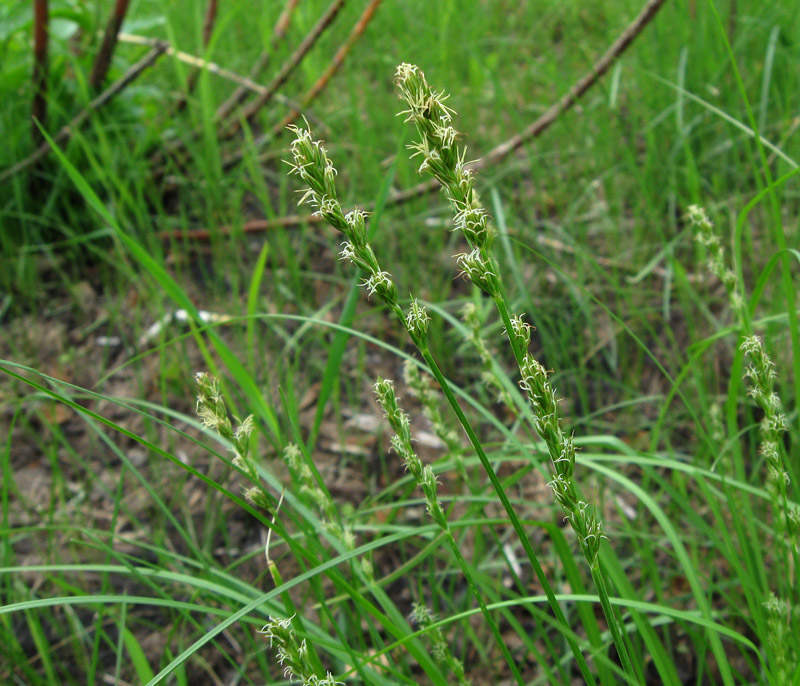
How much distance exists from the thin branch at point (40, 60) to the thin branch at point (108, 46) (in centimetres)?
17

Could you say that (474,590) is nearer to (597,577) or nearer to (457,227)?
(597,577)

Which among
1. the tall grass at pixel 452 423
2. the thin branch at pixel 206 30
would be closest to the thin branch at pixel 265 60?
the thin branch at pixel 206 30

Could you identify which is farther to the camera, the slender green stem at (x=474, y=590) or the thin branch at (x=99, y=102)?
the thin branch at (x=99, y=102)

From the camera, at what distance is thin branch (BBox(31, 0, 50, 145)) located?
2.30 m

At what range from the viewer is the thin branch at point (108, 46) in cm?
232

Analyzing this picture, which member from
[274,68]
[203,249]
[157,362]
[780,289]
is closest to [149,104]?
[274,68]

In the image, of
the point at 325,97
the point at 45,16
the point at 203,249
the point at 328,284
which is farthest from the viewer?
the point at 325,97

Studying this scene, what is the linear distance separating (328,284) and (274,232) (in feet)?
0.99

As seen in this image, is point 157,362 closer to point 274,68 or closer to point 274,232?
point 274,232

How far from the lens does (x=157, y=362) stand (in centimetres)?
234

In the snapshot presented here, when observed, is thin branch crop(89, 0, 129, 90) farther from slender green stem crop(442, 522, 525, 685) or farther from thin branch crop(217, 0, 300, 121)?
slender green stem crop(442, 522, 525, 685)

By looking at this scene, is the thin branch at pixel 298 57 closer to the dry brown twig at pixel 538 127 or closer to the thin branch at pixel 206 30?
the thin branch at pixel 206 30

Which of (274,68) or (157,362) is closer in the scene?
(157,362)

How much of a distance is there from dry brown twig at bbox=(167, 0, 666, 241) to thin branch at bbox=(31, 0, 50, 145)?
2.00 feet
